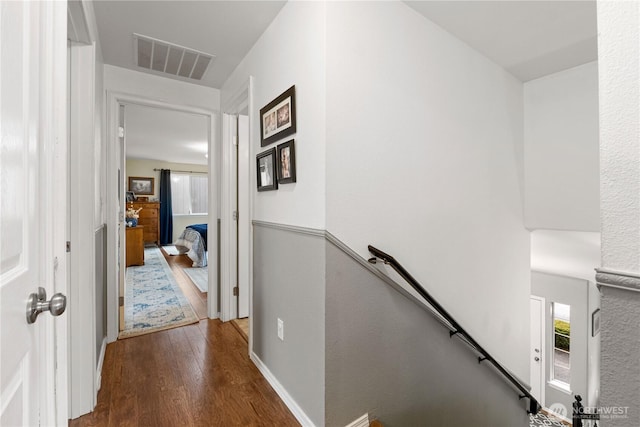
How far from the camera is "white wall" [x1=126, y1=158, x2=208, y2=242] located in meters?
7.61

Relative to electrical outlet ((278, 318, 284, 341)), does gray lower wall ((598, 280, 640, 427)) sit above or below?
above

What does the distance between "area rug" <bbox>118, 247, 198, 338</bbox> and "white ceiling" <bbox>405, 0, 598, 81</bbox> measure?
3.33m

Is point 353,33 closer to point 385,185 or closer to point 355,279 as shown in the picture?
point 385,185

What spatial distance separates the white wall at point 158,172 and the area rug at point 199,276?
351 centimetres

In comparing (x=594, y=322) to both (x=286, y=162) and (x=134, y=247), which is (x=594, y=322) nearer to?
(x=286, y=162)

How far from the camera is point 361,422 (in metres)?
1.57

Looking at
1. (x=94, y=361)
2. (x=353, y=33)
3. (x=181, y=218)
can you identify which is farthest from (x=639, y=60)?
(x=181, y=218)

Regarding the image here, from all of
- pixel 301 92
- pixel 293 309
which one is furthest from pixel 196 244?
pixel 301 92

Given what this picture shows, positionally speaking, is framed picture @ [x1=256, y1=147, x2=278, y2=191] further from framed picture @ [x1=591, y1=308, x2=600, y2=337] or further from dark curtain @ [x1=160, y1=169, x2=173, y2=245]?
dark curtain @ [x1=160, y1=169, x2=173, y2=245]

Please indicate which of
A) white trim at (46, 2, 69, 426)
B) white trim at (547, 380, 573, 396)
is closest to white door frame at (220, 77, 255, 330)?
white trim at (46, 2, 69, 426)

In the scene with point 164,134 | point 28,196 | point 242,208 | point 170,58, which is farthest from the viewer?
point 164,134

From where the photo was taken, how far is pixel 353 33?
1.59 m

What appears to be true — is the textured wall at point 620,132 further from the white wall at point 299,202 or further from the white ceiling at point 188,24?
the white ceiling at point 188,24

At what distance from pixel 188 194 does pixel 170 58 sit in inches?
258
